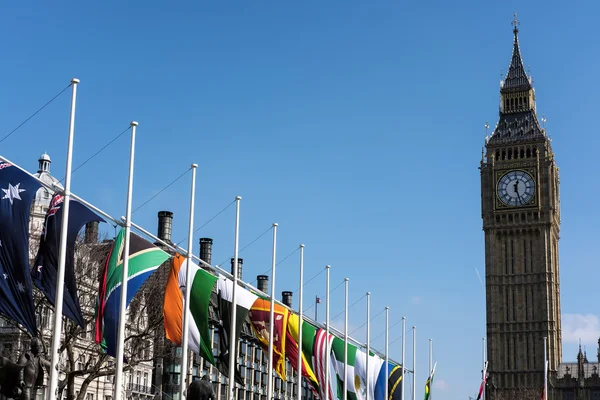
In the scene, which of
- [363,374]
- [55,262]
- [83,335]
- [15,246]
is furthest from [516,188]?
[15,246]

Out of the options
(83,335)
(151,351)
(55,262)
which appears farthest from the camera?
(151,351)

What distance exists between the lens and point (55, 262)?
3459 centimetres

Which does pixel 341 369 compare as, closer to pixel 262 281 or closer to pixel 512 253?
pixel 262 281

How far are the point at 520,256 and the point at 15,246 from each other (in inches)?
4614

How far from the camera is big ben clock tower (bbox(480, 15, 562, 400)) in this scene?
449 ft

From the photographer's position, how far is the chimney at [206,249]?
10499 cm

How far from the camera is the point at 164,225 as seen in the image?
9575 centimetres

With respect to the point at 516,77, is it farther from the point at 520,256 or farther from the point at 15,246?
the point at 15,246

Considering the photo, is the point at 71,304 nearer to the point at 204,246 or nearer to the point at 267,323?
the point at 267,323

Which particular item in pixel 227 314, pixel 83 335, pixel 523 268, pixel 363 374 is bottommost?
pixel 363 374

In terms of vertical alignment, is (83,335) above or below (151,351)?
below

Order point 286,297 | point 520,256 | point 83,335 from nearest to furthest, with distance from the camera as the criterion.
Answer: point 83,335, point 286,297, point 520,256

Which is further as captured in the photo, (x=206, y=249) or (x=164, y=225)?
(x=206, y=249)

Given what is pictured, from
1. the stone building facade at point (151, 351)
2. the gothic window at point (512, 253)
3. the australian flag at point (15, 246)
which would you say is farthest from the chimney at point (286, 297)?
the australian flag at point (15, 246)
